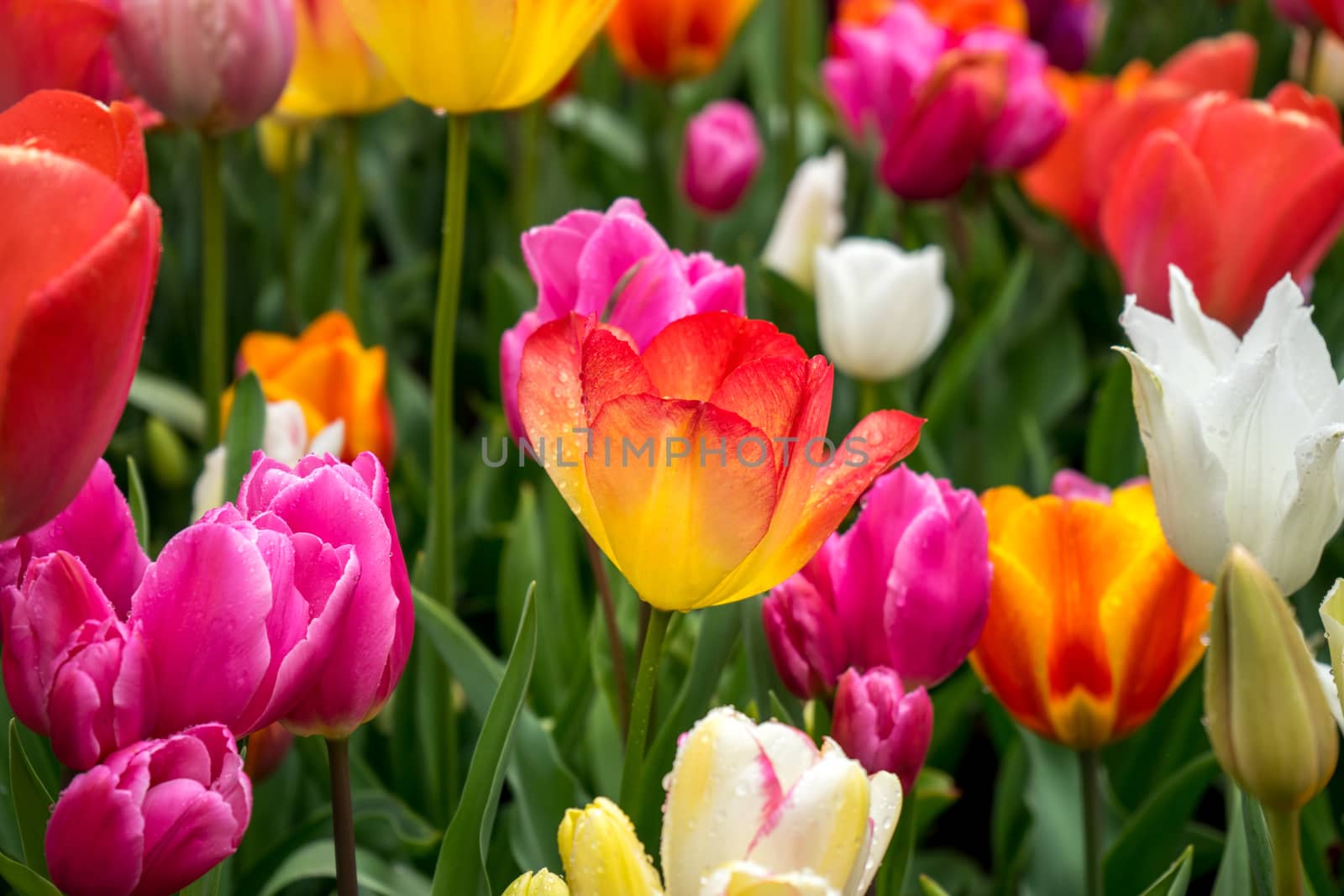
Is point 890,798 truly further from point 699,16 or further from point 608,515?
point 699,16

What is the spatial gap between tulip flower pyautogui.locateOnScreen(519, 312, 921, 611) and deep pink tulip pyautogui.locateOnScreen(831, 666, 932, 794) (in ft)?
0.22

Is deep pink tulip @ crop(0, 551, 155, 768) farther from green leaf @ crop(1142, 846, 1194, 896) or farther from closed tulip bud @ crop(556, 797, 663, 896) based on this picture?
green leaf @ crop(1142, 846, 1194, 896)

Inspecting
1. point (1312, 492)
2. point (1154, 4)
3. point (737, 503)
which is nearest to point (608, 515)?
point (737, 503)

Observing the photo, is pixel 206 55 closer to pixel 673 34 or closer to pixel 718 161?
pixel 718 161

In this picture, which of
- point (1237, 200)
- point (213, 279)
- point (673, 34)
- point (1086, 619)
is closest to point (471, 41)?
point (213, 279)

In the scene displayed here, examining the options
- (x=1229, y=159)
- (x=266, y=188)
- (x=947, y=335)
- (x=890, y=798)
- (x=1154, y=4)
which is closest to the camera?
(x=890, y=798)

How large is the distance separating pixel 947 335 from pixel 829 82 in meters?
0.31

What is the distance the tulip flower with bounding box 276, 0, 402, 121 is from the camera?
3.31 ft

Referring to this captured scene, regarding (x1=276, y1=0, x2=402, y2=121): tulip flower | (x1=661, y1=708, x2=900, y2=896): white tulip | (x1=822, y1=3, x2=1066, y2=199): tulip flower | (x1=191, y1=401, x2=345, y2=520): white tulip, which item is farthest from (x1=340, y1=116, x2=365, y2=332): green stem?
(x1=661, y1=708, x2=900, y2=896): white tulip

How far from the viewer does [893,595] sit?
589mm

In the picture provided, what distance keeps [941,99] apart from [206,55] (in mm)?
654

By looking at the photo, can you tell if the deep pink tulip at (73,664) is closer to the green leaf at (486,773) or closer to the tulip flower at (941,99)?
the green leaf at (486,773)

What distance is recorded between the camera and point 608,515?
50 cm

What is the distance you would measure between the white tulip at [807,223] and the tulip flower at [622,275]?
2.34 ft
